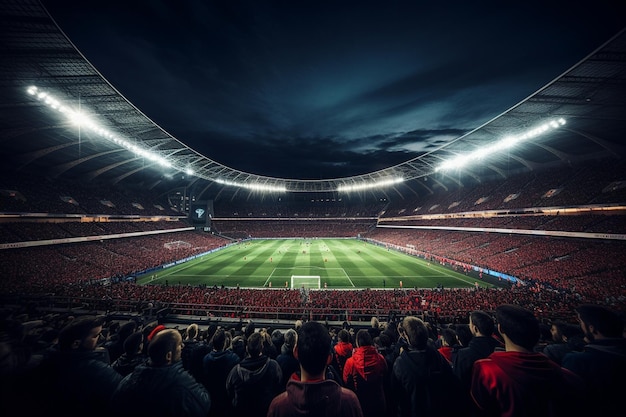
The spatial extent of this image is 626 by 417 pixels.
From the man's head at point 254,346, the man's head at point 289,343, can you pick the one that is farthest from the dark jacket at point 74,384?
the man's head at point 289,343

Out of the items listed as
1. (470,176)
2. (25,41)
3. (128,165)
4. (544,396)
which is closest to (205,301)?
(544,396)

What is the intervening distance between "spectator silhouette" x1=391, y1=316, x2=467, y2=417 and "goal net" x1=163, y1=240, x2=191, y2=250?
4890 centimetres

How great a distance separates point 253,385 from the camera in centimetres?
301

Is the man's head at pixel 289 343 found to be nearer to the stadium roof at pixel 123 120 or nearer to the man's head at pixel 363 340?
the man's head at pixel 363 340

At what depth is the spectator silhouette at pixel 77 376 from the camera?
8.26 ft

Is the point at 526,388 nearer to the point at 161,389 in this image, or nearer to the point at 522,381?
the point at 522,381

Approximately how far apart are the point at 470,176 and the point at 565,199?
917 inches

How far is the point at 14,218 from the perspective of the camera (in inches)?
1109

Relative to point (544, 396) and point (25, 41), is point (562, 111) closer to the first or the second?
point (544, 396)

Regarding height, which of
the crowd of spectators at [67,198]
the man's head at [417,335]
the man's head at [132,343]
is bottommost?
the man's head at [132,343]

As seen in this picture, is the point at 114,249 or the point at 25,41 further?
the point at 114,249

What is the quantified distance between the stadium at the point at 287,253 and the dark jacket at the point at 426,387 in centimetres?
836

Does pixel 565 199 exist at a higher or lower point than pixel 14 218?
higher

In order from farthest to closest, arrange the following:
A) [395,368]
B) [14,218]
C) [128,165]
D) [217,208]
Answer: [217,208] → [128,165] → [14,218] → [395,368]
